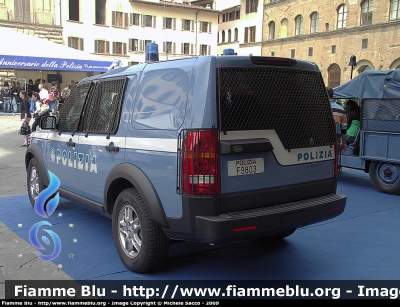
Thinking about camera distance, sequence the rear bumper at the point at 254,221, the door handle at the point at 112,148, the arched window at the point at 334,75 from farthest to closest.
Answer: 1. the arched window at the point at 334,75
2. the door handle at the point at 112,148
3. the rear bumper at the point at 254,221

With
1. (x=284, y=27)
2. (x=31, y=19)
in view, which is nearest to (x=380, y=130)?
(x=31, y=19)

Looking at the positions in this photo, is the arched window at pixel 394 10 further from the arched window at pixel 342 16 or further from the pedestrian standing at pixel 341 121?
the pedestrian standing at pixel 341 121

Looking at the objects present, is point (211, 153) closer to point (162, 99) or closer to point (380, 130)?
point (162, 99)

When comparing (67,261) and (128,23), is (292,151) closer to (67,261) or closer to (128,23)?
(67,261)

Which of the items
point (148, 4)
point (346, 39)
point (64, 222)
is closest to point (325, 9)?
point (346, 39)

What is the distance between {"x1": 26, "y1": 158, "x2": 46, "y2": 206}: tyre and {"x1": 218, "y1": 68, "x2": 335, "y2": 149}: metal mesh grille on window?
3.58 metres

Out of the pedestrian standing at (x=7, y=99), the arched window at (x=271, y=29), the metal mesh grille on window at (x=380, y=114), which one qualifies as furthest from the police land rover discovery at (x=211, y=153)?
the arched window at (x=271, y=29)

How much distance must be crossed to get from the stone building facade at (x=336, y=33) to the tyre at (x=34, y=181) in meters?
36.3

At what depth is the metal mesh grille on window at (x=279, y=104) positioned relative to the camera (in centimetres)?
355

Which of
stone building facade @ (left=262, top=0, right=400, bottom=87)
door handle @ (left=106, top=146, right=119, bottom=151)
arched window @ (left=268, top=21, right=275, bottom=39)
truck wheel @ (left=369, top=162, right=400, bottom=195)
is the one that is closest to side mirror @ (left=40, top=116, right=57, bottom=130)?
door handle @ (left=106, top=146, right=119, bottom=151)

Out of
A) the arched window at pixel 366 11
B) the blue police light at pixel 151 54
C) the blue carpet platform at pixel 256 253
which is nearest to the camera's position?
the blue carpet platform at pixel 256 253

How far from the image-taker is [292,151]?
387 centimetres

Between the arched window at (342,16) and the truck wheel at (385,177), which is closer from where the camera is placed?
the truck wheel at (385,177)

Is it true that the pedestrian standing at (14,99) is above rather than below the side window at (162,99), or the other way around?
below
